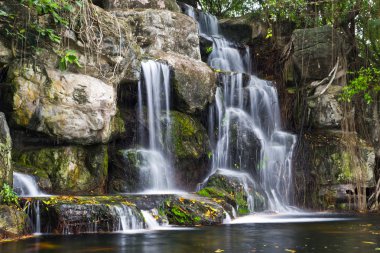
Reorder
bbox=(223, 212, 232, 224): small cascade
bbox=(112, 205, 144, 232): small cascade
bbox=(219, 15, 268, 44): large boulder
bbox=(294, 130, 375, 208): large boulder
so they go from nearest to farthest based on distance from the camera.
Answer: bbox=(112, 205, 144, 232): small cascade < bbox=(223, 212, 232, 224): small cascade < bbox=(294, 130, 375, 208): large boulder < bbox=(219, 15, 268, 44): large boulder

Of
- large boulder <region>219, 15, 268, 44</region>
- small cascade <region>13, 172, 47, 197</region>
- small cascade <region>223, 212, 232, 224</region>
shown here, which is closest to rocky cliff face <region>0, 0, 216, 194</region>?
small cascade <region>13, 172, 47, 197</region>

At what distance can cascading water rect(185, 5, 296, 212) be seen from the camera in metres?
12.4

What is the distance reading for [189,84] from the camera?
39.0 ft

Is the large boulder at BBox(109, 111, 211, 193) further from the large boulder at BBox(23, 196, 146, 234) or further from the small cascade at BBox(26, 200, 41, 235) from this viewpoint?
the small cascade at BBox(26, 200, 41, 235)

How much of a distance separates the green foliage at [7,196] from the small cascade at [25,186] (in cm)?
114

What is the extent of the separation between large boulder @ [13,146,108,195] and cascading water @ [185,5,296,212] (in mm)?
3256

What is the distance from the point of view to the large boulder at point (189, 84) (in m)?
11.7

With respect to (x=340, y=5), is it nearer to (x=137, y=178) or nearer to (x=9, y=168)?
(x=137, y=178)

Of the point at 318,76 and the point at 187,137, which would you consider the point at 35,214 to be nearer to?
the point at 187,137

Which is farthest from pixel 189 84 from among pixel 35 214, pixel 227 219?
pixel 35 214

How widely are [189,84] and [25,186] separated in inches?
198

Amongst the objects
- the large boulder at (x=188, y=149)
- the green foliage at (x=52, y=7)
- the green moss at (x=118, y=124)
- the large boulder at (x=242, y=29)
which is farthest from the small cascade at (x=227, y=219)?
the large boulder at (x=242, y=29)

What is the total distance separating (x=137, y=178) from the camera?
10.5 m

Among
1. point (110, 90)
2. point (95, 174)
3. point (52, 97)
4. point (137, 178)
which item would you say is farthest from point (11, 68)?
point (137, 178)
